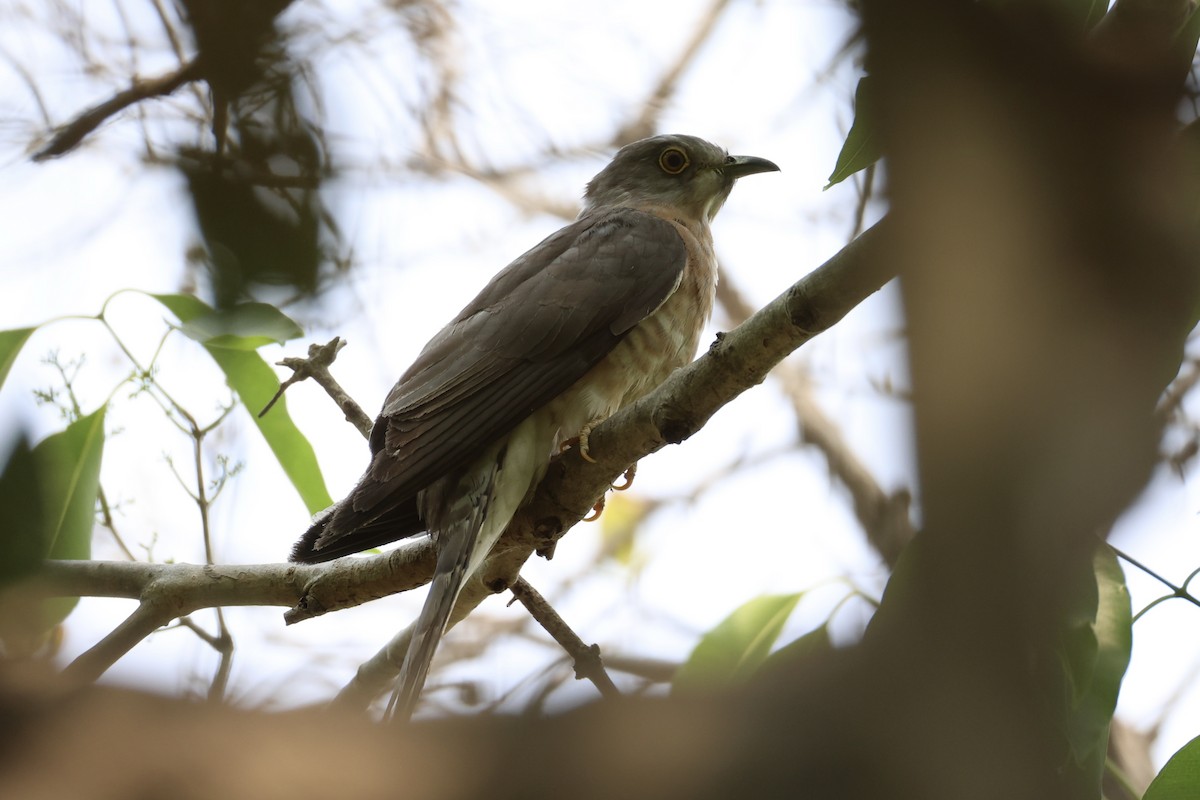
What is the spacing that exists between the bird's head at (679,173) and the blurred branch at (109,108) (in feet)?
12.6

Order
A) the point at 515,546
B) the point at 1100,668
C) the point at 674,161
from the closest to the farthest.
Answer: the point at 1100,668, the point at 515,546, the point at 674,161

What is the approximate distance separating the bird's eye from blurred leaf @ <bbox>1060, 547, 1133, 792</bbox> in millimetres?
3246

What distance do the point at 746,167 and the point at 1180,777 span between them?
10.3 ft

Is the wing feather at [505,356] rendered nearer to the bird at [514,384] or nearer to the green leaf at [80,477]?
the bird at [514,384]

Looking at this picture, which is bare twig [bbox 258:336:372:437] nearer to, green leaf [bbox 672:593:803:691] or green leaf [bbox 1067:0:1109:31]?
green leaf [bbox 672:593:803:691]

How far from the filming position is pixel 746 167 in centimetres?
444

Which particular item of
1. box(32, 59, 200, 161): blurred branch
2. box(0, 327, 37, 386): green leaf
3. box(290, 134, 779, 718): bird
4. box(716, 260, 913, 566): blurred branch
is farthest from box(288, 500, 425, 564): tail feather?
box(32, 59, 200, 161): blurred branch

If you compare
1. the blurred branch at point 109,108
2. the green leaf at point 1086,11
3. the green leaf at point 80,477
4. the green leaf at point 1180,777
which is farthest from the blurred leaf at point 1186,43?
the green leaf at point 80,477

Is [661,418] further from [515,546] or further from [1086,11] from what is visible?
[1086,11]

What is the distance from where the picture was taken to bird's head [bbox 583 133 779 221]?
14.7 ft

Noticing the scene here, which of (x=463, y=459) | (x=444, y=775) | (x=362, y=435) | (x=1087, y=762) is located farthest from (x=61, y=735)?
(x=362, y=435)

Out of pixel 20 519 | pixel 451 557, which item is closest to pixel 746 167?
pixel 451 557

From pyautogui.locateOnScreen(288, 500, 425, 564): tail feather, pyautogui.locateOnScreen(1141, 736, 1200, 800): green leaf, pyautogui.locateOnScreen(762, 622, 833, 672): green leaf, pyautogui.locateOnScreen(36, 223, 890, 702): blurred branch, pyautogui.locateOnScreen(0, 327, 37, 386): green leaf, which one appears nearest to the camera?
pyautogui.locateOnScreen(762, 622, 833, 672): green leaf

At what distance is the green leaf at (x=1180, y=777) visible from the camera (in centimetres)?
179
